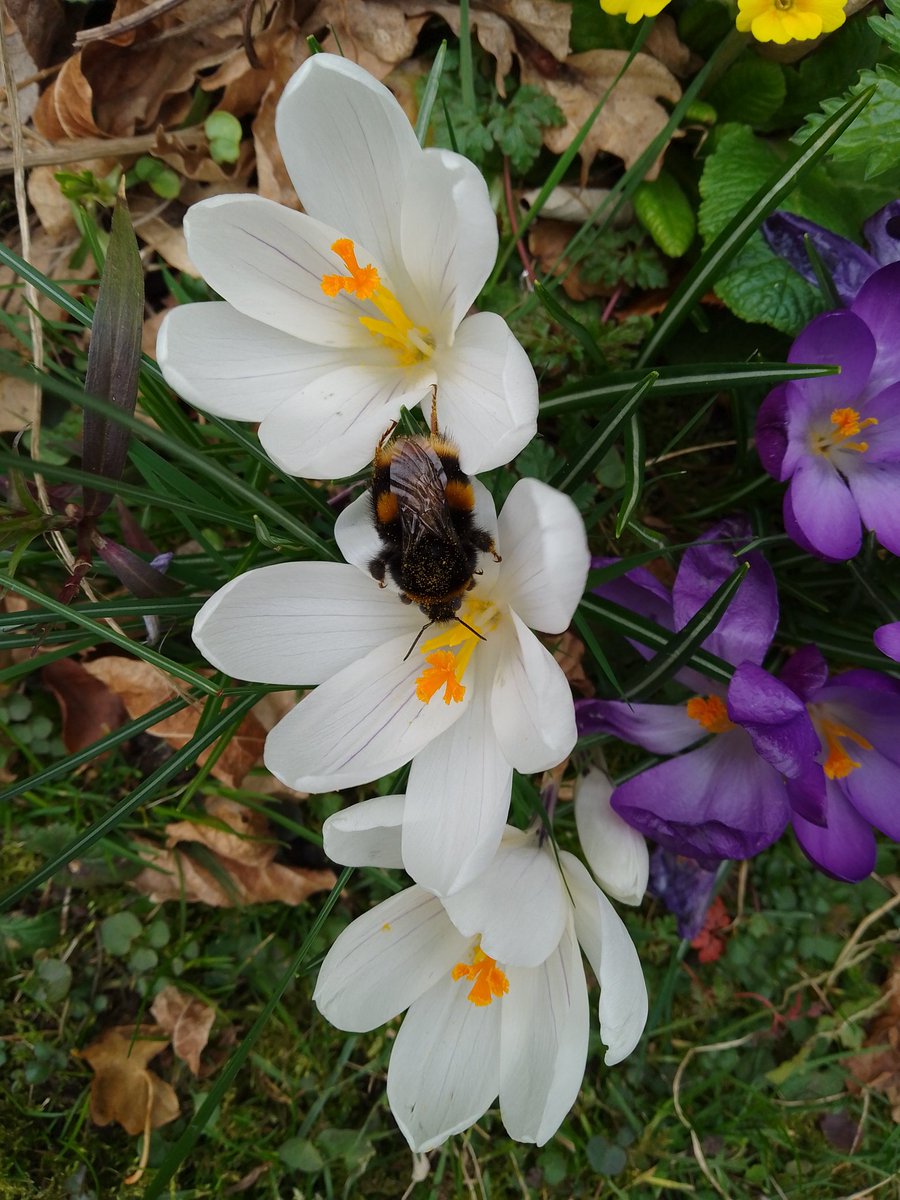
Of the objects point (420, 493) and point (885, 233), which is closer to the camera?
point (420, 493)

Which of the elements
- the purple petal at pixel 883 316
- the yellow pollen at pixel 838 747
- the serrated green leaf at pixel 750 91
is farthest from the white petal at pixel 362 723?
the serrated green leaf at pixel 750 91

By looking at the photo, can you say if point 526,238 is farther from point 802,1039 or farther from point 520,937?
point 802,1039

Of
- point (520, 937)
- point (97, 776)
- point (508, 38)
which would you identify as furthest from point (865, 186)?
point (97, 776)

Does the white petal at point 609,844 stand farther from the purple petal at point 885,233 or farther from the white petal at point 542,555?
the purple petal at point 885,233

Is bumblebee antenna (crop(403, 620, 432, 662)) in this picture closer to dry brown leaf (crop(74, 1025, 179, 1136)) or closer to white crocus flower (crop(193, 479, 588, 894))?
white crocus flower (crop(193, 479, 588, 894))

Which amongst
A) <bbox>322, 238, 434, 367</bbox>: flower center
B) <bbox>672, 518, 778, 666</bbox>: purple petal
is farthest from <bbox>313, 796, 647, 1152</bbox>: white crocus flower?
<bbox>322, 238, 434, 367</bbox>: flower center

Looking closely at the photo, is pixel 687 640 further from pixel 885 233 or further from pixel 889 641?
pixel 885 233

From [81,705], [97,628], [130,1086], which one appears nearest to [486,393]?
[97,628]
